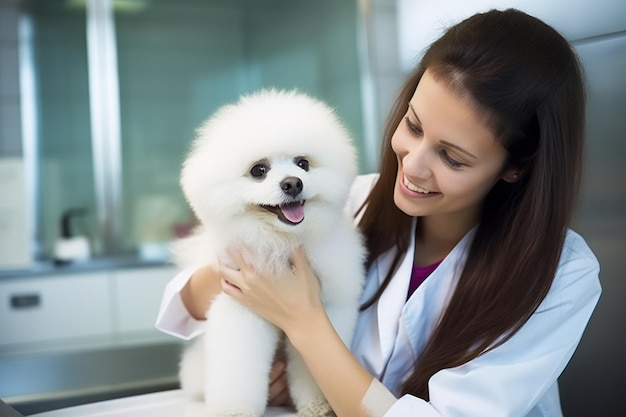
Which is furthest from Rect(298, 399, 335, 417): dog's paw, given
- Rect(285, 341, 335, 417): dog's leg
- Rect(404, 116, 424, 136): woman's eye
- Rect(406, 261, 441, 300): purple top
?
Rect(404, 116, 424, 136): woman's eye

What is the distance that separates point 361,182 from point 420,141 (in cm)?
41

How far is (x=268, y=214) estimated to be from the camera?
1063 millimetres

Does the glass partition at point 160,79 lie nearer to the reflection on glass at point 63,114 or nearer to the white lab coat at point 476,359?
the reflection on glass at point 63,114

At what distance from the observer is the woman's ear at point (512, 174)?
3.77ft

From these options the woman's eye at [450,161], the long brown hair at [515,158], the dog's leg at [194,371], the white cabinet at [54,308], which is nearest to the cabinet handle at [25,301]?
the white cabinet at [54,308]

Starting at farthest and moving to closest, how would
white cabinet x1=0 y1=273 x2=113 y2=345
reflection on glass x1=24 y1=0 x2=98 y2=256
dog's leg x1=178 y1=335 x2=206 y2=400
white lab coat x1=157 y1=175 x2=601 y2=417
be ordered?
reflection on glass x1=24 y1=0 x2=98 y2=256 → white cabinet x1=0 y1=273 x2=113 y2=345 → dog's leg x1=178 y1=335 x2=206 y2=400 → white lab coat x1=157 y1=175 x2=601 y2=417

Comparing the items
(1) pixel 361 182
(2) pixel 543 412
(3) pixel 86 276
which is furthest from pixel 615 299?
(3) pixel 86 276

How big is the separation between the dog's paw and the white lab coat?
120mm

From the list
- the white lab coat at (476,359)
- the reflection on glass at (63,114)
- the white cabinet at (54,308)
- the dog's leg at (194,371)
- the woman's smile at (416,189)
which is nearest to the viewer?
the white lab coat at (476,359)

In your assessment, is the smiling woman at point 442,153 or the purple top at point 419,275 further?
the purple top at point 419,275

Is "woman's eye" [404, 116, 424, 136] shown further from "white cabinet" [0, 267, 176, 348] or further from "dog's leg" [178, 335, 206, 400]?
"white cabinet" [0, 267, 176, 348]

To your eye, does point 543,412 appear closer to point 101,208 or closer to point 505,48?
point 505,48

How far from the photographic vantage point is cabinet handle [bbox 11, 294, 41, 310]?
2680mm

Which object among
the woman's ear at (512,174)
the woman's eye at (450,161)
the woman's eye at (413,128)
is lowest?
the woman's ear at (512,174)
